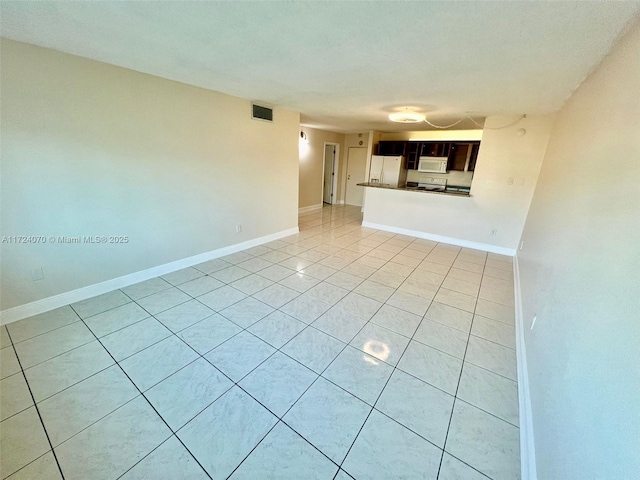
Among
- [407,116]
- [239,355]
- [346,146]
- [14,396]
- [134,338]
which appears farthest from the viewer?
[346,146]

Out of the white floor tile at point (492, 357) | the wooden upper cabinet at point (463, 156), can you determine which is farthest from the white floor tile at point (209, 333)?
the wooden upper cabinet at point (463, 156)

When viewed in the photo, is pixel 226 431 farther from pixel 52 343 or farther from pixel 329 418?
pixel 52 343

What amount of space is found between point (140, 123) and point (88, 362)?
2.33 m

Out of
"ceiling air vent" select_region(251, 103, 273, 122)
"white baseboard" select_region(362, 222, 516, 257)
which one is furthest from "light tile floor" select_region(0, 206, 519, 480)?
"ceiling air vent" select_region(251, 103, 273, 122)

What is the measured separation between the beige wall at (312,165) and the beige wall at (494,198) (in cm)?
268

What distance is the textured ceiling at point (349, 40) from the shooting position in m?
1.39

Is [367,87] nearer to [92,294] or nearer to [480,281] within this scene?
[480,281]

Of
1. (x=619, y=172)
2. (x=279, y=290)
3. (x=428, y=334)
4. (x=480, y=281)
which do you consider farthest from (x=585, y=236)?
(x=279, y=290)

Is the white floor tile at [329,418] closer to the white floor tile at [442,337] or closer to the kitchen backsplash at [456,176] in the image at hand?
the white floor tile at [442,337]

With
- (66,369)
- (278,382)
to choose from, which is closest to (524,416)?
(278,382)

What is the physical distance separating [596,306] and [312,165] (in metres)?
6.63

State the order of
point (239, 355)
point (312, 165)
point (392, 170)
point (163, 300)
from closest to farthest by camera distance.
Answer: point (239, 355), point (163, 300), point (392, 170), point (312, 165)

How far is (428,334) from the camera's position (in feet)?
7.48

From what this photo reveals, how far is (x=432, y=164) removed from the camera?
6129 mm
